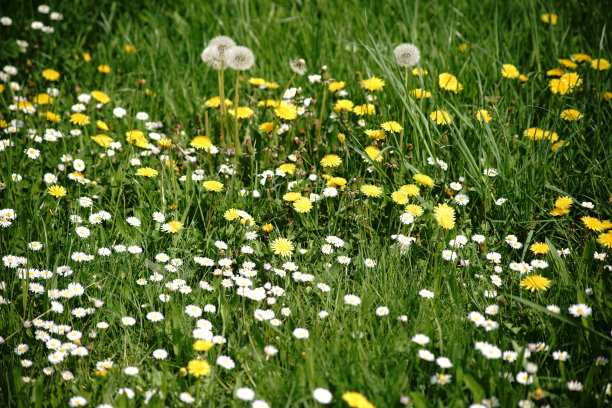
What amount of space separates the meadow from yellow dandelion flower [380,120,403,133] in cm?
2

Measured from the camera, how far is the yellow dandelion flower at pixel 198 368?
182cm

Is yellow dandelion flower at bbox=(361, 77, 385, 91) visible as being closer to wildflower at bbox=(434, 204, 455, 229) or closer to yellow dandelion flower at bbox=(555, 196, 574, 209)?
wildflower at bbox=(434, 204, 455, 229)

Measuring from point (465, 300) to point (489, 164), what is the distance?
0.79 metres

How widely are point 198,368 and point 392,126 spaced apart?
1611 mm

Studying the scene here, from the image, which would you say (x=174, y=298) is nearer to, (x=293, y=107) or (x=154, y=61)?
(x=293, y=107)

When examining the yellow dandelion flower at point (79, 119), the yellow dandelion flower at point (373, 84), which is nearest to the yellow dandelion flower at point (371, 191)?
the yellow dandelion flower at point (373, 84)

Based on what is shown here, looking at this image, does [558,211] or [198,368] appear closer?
[198,368]

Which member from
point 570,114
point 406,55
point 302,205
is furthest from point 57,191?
point 570,114

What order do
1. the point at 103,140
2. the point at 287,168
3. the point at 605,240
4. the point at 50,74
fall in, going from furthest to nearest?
the point at 50,74
the point at 103,140
the point at 287,168
the point at 605,240

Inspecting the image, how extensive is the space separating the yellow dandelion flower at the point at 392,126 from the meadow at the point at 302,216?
2 centimetres

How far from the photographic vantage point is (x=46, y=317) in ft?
6.98

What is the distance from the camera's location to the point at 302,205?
8.42ft

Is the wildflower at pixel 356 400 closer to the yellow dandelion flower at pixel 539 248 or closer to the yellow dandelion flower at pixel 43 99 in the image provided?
the yellow dandelion flower at pixel 539 248

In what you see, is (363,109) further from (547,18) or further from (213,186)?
(547,18)
